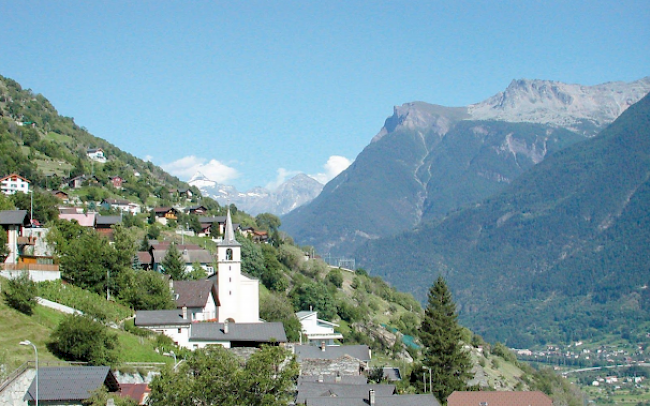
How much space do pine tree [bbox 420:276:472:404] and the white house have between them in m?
18.5

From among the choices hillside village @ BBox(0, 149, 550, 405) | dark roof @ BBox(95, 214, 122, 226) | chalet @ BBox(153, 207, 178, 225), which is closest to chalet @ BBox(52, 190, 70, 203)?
chalet @ BBox(153, 207, 178, 225)

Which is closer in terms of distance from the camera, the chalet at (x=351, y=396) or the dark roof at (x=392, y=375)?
the chalet at (x=351, y=396)

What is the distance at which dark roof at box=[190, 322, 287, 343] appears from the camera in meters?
67.5

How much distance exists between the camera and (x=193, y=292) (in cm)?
7550

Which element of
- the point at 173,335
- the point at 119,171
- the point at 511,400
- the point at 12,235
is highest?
the point at 119,171

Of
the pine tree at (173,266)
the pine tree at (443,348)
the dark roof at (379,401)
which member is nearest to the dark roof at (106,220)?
the pine tree at (173,266)

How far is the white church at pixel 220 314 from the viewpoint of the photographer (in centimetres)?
6762

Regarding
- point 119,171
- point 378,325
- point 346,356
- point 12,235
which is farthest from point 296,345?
point 119,171

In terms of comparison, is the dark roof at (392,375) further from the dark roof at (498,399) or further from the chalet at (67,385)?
the chalet at (67,385)

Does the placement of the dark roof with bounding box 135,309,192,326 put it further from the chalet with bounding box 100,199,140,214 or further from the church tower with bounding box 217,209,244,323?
the chalet with bounding box 100,199,140,214

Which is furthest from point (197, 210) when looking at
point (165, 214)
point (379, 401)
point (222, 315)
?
point (379, 401)

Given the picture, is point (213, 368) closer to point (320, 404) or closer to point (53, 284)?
point (320, 404)

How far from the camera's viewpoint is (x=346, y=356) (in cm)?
6994

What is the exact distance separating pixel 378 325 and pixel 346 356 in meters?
50.3
